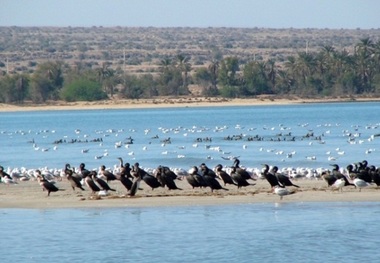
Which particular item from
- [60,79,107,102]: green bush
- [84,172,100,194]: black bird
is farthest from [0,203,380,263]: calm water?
[60,79,107,102]: green bush

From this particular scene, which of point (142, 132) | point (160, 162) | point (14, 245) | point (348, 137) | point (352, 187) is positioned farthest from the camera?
point (142, 132)

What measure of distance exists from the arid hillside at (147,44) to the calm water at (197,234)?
97.7 meters

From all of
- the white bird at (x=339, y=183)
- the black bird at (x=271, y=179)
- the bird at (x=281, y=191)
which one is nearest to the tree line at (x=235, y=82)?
the black bird at (x=271, y=179)

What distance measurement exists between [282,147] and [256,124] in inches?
779

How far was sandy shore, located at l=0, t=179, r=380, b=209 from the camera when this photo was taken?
66.2 feet

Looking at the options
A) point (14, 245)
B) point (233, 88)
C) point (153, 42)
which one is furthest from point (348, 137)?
point (153, 42)

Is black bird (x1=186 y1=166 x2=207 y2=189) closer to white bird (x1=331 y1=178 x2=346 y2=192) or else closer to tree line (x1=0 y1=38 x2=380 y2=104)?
white bird (x1=331 y1=178 x2=346 y2=192)

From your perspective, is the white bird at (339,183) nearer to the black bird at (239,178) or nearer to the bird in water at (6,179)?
the black bird at (239,178)

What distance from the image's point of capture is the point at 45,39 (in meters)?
170

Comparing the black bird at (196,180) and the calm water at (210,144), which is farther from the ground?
the black bird at (196,180)

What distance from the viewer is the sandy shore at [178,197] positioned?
20172mm

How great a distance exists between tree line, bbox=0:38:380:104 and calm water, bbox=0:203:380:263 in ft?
212

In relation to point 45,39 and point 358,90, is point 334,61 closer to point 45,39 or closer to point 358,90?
point 358,90

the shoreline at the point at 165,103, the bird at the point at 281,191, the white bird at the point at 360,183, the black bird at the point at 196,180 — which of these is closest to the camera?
the bird at the point at 281,191
